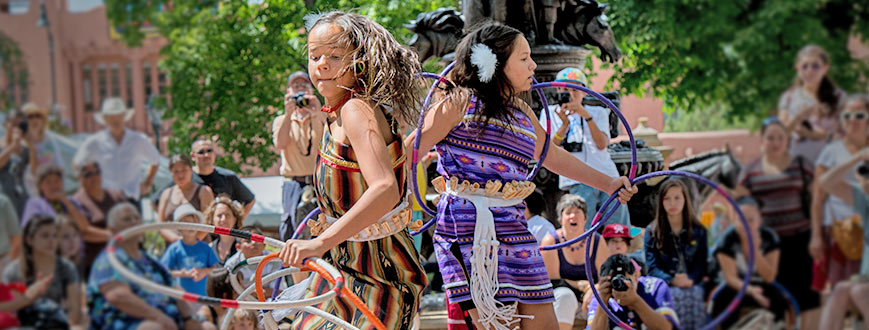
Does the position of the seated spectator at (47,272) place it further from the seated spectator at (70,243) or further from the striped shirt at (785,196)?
the striped shirt at (785,196)

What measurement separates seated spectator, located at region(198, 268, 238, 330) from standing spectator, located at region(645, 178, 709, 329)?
2.40 metres

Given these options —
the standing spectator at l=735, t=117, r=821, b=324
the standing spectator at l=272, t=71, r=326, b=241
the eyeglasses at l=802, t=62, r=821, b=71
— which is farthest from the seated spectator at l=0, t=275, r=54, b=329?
the eyeglasses at l=802, t=62, r=821, b=71

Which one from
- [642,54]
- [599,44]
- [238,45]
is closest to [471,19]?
[599,44]

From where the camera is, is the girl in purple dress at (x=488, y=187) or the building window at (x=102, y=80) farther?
the building window at (x=102, y=80)

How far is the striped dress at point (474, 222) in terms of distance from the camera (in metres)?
3.56

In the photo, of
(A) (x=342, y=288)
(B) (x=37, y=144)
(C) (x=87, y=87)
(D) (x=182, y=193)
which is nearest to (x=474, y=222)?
(A) (x=342, y=288)

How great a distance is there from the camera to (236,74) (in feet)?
42.5

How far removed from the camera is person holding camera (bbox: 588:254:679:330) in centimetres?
455

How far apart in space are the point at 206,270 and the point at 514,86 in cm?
263

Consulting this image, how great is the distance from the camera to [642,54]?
10.8 meters

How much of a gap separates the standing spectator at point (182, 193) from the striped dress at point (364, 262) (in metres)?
3.25

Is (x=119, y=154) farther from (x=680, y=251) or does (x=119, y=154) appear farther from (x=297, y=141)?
(x=680, y=251)

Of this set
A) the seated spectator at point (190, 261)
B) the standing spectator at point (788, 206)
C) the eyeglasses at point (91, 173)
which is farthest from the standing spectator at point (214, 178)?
the standing spectator at point (788, 206)

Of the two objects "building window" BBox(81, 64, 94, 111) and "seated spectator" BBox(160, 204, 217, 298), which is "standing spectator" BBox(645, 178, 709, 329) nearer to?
"seated spectator" BBox(160, 204, 217, 298)
